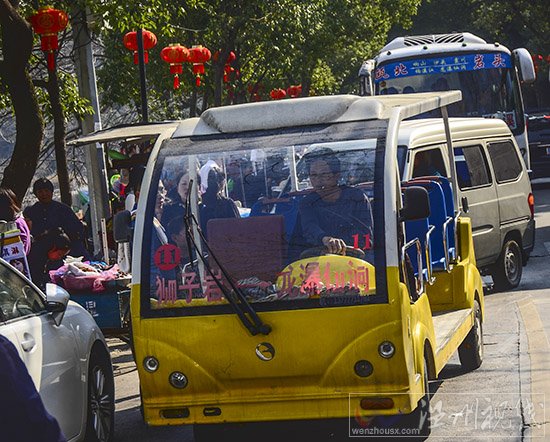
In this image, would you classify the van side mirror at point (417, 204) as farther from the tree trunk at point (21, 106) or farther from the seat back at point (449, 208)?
the tree trunk at point (21, 106)

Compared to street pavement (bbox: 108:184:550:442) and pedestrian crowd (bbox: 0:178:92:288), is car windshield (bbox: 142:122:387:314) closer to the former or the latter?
street pavement (bbox: 108:184:550:442)

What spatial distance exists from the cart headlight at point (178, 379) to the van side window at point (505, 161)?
25.7 feet

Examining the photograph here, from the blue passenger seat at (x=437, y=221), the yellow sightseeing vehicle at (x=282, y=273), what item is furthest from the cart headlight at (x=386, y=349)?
the blue passenger seat at (x=437, y=221)

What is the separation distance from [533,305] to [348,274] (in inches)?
248

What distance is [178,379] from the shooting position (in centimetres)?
760

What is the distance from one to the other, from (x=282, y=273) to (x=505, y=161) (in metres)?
7.98

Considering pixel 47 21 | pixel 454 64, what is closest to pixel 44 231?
pixel 47 21

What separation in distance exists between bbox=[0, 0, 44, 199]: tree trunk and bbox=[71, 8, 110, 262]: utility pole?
3.16m

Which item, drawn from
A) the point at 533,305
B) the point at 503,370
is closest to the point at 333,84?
the point at 533,305

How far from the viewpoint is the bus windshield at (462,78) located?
21797 mm

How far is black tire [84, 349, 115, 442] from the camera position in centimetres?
800

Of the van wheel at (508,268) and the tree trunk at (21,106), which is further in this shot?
the van wheel at (508,268)

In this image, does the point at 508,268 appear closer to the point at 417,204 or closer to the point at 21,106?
the point at 21,106

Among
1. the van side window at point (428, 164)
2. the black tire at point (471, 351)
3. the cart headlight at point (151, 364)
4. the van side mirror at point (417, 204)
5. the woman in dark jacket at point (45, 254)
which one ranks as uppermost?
the van side mirror at point (417, 204)
